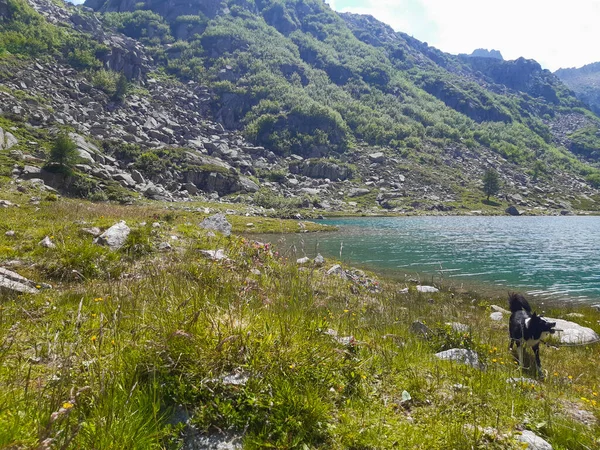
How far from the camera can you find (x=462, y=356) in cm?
649

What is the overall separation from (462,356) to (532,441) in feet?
9.33

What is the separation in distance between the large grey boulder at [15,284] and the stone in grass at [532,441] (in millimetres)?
8517

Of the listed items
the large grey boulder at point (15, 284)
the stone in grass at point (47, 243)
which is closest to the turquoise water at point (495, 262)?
the stone in grass at point (47, 243)

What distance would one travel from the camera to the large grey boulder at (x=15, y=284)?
6.28 meters

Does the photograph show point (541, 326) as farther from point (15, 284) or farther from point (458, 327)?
point (15, 284)

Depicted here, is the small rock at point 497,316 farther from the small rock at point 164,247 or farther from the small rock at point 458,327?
the small rock at point 164,247

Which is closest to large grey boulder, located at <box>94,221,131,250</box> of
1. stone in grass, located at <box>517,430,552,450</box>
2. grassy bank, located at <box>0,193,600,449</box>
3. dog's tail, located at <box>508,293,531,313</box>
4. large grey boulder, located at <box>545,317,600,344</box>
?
grassy bank, located at <box>0,193,600,449</box>

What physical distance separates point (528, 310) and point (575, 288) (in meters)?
19.1

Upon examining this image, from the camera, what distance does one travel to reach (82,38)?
189125mm

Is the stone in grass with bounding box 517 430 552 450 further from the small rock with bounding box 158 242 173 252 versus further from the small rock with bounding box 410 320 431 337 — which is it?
the small rock with bounding box 158 242 173 252

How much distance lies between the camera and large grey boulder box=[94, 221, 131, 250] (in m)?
11.0

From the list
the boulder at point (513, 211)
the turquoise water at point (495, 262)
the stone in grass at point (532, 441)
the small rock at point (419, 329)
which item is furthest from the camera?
the boulder at point (513, 211)

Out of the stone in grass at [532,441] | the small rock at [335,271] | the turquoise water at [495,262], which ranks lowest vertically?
the turquoise water at [495,262]

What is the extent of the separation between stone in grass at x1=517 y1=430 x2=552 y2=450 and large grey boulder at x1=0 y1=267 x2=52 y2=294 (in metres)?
8.52
